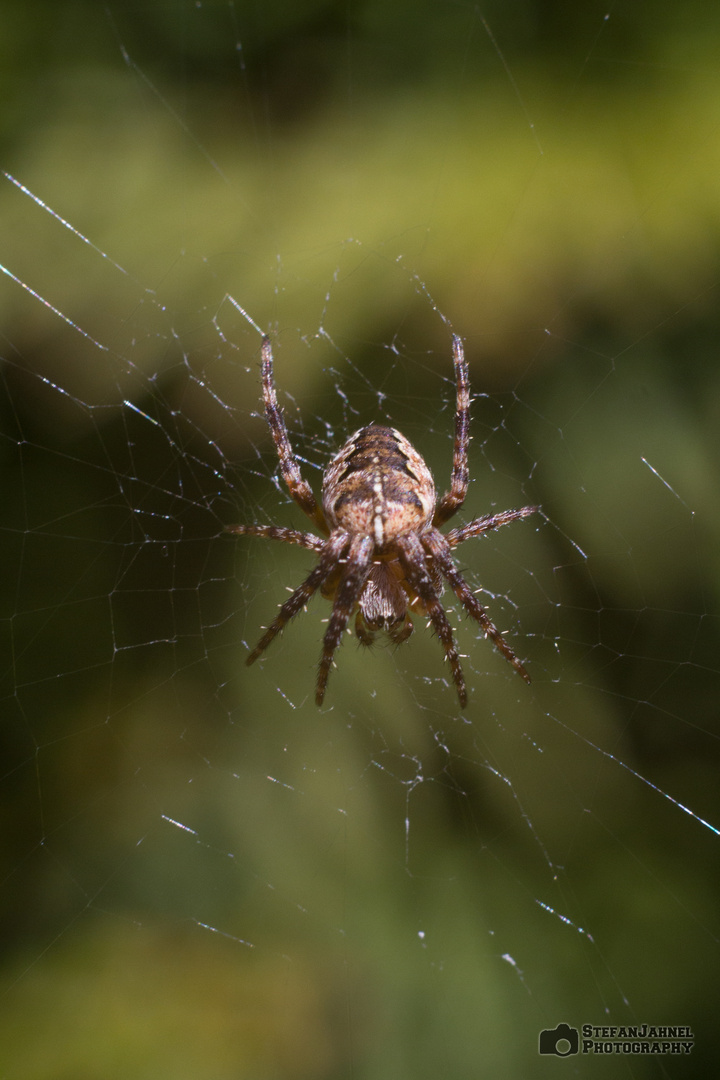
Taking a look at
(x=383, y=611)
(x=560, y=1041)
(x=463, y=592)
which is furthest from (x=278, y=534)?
(x=560, y=1041)

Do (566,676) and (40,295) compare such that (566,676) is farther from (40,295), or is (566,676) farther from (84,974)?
(40,295)

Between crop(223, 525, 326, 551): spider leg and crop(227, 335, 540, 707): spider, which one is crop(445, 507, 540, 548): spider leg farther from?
crop(223, 525, 326, 551): spider leg

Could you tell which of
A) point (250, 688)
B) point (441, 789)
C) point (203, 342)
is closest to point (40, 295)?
→ point (203, 342)

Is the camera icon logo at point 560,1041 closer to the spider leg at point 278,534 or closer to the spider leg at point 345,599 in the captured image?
the spider leg at point 345,599

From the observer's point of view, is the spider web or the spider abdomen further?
the spider abdomen

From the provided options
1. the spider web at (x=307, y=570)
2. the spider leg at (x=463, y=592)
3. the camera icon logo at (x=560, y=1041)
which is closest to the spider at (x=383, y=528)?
the spider leg at (x=463, y=592)

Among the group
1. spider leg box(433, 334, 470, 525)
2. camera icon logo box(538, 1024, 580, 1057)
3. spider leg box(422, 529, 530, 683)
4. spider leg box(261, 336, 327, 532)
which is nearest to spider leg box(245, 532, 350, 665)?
spider leg box(261, 336, 327, 532)

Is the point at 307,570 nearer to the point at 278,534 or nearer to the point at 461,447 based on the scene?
the point at 278,534
